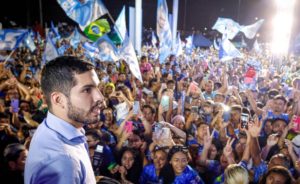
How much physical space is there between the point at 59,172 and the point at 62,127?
297mm

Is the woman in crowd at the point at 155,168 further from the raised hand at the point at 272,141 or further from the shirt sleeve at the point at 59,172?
the shirt sleeve at the point at 59,172

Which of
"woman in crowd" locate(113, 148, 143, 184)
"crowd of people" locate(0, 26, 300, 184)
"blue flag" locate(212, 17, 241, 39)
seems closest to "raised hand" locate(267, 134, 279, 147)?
"crowd of people" locate(0, 26, 300, 184)

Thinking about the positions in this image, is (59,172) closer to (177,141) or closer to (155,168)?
(155,168)

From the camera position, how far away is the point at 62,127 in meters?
1.51

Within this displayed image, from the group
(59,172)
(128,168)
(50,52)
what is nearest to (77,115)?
(59,172)

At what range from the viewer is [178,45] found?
485 inches

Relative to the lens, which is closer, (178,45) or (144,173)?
(144,173)

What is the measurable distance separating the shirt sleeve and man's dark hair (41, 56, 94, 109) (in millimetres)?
398

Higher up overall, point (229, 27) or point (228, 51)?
point (229, 27)

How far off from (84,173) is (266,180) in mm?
2348

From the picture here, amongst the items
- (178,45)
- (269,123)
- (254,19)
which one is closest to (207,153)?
(269,123)

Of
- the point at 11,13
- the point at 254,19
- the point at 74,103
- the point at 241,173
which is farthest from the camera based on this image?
the point at 254,19

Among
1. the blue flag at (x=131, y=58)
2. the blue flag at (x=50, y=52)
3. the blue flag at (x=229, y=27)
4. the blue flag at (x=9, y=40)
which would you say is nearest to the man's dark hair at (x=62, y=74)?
the blue flag at (x=131, y=58)

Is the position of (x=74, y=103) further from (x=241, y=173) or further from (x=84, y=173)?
(x=241, y=173)
